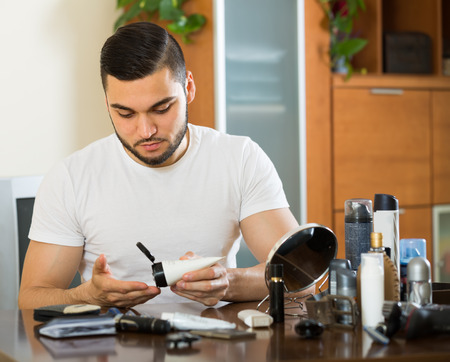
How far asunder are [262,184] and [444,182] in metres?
2.12

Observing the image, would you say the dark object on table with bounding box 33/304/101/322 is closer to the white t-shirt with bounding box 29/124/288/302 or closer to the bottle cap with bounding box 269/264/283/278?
the bottle cap with bounding box 269/264/283/278

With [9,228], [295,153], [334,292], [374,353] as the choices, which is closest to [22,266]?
[9,228]

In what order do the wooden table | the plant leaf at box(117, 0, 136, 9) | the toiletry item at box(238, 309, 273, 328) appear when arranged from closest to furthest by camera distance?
the wooden table, the toiletry item at box(238, 309, 273, 328), the plant leaf at box(117, 0, 136, 9)

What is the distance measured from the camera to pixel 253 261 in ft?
11.1

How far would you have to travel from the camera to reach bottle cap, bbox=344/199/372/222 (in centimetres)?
151

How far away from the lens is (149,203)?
194 cm

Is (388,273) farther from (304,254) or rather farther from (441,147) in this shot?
(441,147)

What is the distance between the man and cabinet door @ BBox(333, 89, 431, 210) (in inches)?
61.4

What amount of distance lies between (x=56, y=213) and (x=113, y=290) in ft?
1.56

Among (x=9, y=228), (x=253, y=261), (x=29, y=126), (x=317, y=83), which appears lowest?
(x=253, y=261)

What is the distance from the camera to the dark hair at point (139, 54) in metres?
1.81

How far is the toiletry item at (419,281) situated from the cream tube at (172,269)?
41cm

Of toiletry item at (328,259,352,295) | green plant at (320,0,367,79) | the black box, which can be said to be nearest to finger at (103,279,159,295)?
toiletry item at (328,259,352,295)

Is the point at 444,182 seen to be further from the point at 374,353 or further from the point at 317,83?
the point at 374,353
